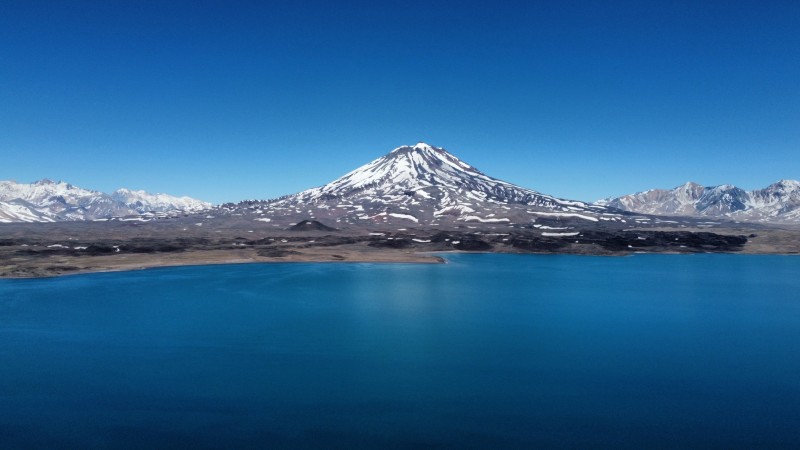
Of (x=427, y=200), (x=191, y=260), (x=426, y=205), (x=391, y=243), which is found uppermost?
(x=427, y=200)

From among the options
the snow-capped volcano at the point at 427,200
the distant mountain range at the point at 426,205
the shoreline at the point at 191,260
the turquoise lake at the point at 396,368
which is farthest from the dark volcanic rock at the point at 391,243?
the snow-capped volcano at the point at 427,200

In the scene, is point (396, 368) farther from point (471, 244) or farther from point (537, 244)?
point (537, 244)

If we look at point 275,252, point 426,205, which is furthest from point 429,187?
point 275,252

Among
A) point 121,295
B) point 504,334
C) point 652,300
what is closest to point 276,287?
point 121,295

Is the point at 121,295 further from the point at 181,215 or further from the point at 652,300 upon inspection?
the point at 181,215

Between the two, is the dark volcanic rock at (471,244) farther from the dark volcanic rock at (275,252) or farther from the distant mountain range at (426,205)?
the distant mountain range at (426,205)

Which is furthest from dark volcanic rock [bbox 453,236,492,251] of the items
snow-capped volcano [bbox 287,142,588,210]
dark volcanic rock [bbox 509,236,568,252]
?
snow-capped volcano [bbox 287,142,588,210]

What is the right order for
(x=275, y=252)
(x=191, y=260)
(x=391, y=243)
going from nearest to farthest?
(x=191, y=260), (x=275, y=252), (x=391, y=243)
